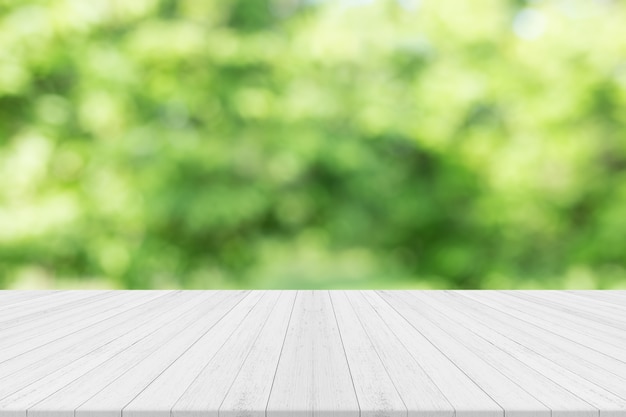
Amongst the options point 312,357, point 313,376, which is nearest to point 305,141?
point 312,357

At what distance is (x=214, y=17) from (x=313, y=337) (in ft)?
15.9

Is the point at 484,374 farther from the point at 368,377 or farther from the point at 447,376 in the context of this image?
the point at 368,377

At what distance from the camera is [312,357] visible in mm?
2039

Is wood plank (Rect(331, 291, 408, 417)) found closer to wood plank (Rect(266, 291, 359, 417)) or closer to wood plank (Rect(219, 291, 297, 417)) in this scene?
wood plank (Rect(266, 291, 359, 417))

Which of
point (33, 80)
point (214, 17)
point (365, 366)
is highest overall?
point (214, 17)

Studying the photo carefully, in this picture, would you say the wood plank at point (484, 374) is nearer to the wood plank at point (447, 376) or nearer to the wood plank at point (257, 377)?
the wood plank at point (447, 376)

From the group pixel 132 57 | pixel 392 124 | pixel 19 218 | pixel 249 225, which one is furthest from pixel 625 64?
pixel 19 218

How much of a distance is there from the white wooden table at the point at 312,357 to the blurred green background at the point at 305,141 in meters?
2.97

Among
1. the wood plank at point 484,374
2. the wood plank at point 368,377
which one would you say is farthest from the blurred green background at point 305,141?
the wood plank at point 368,377

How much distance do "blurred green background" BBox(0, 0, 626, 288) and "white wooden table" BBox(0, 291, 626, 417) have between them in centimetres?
297

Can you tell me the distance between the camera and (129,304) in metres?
3.23

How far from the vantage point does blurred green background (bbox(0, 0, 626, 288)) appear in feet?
20.1

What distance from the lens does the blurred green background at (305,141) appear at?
242 inches

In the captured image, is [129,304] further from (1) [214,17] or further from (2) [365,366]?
(1) [214,17]
